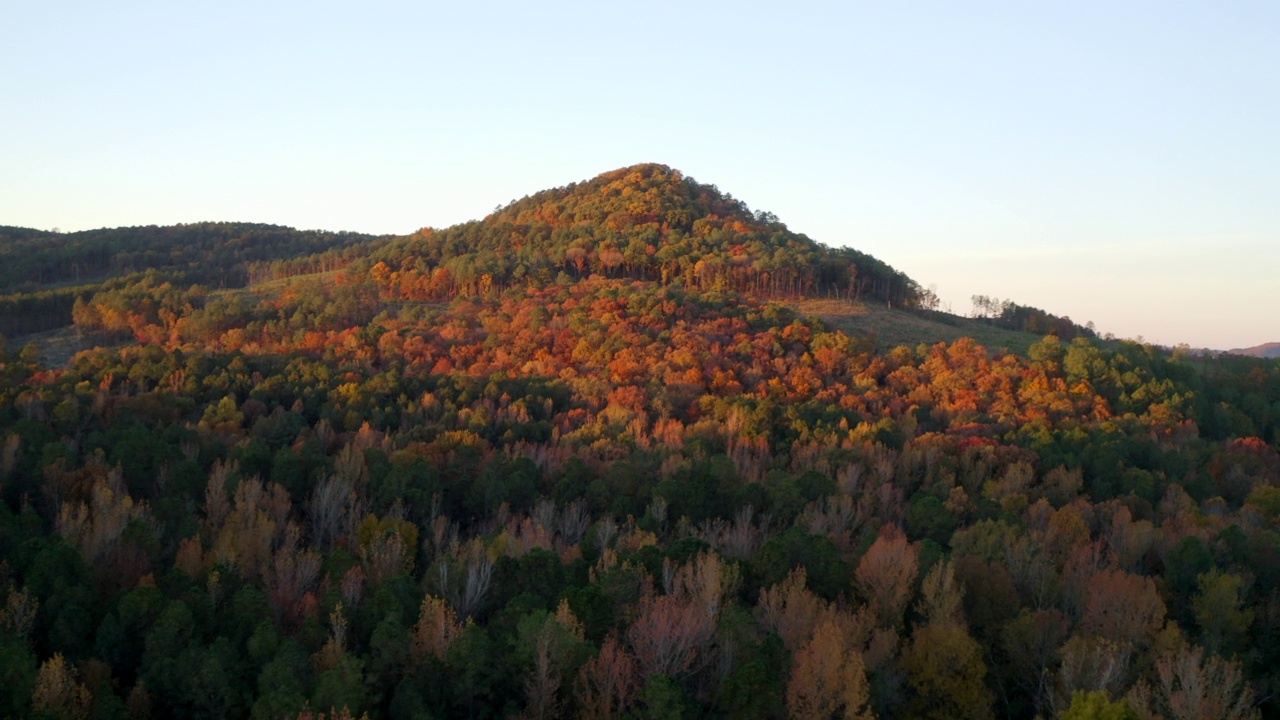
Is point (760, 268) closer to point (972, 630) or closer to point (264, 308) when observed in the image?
point (264, 308)

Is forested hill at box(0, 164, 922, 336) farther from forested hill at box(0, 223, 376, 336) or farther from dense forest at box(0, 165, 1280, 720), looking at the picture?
dense forest at box(0, 165, 1280, 720)

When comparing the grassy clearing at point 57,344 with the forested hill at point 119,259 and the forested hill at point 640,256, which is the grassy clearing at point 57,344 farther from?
the forested hill at point 640,256

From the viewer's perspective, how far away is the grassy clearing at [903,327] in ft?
291

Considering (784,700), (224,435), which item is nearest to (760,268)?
(224,435)

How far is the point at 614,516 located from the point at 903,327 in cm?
5396

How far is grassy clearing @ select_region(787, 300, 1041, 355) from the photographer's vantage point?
88.7 metres

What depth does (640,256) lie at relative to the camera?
353 feet

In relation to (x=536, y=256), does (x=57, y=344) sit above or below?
below

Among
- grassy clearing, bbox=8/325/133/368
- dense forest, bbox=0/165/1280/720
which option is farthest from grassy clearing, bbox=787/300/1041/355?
grassy clearing, bbox=8/325/133/368

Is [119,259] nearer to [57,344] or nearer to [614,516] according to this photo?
[57,344]

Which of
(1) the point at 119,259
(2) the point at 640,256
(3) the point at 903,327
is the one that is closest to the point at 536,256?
(2) the point at 640,256

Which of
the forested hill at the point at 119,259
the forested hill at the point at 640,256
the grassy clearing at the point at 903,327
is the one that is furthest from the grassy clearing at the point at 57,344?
the grassy clearing at the point at 903,327

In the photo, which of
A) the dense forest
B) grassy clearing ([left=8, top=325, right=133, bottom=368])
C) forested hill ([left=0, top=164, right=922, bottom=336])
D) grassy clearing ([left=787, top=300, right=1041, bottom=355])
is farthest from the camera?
forested hill ([left=0, top=164, right=922, bottom=336])

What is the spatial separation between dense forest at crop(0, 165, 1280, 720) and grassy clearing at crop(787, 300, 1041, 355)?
225 inches
